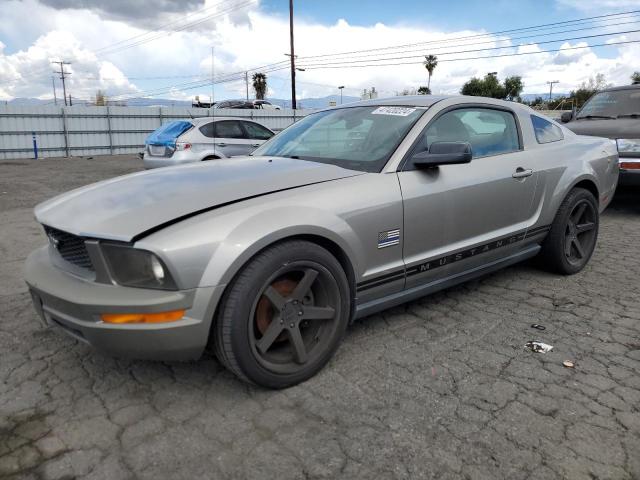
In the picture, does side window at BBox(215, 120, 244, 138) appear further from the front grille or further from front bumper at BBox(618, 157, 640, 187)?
the front grille

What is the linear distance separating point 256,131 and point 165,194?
913 centimetres

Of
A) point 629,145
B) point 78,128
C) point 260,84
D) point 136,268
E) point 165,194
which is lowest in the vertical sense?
point 136,268

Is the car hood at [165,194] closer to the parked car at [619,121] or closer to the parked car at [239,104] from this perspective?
the parked car at [619,121]

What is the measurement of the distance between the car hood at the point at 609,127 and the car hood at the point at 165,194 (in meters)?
5.58

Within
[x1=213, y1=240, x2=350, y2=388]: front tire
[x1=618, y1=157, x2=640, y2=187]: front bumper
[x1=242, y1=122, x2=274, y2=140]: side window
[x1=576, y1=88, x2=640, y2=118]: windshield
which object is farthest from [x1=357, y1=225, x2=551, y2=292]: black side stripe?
[x1=242, y1=122, x2=274, y2=140]: side window

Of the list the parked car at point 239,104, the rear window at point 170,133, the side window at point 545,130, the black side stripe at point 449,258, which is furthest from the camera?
the parked car at point 239,104

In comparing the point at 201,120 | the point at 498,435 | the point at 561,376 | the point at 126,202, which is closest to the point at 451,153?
the point at 561,376

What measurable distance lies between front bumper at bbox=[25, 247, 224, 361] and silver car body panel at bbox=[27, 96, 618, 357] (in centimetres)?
3

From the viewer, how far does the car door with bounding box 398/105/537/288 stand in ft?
9.86

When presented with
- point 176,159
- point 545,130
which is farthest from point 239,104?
point 545,130

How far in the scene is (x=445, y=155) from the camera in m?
2.89

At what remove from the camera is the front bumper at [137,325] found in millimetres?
2141

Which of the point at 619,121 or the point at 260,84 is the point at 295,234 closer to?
the point at 619,121

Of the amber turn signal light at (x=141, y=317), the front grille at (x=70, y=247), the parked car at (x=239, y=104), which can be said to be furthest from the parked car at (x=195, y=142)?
the parked car at (x=239, y=104)
